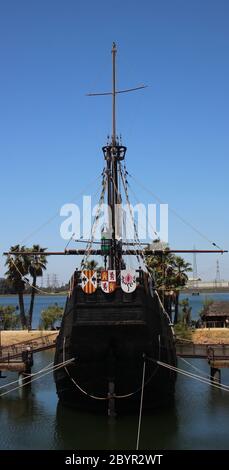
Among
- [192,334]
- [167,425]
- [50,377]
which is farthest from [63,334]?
[192,334]

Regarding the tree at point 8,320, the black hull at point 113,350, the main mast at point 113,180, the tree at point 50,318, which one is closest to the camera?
the black hull at point 113,350

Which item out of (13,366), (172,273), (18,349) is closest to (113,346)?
(13,366)

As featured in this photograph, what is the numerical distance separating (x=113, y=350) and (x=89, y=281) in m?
2.98

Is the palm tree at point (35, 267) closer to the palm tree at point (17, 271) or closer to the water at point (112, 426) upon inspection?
the palm tree at point (17, 271)

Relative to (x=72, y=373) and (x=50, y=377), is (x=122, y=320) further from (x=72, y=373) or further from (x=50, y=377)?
(x=50, y=377)

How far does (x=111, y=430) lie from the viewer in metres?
21.3

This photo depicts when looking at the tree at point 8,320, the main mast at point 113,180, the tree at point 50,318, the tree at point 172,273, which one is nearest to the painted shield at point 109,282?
the main mast at point 113,180

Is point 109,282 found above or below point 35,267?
below

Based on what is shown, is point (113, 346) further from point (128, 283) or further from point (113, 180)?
point (113, 180)

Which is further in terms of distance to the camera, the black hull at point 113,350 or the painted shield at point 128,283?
the painted shield at point 128,283

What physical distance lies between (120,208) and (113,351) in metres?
8.19

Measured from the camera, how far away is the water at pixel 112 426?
19906mm

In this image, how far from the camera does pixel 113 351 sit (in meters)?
23.1

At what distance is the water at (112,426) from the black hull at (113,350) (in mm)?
787
